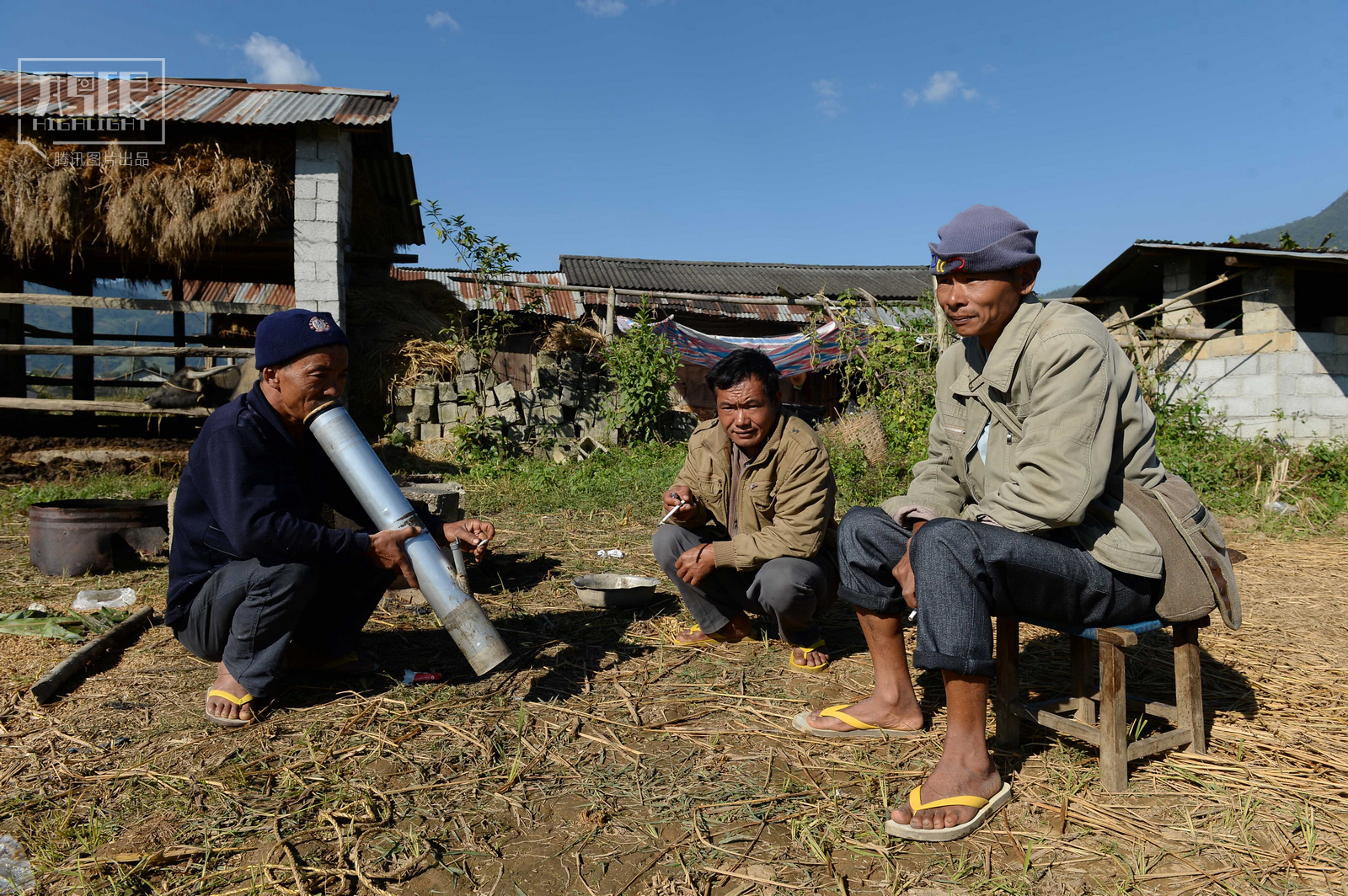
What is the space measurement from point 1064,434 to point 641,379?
7.84m

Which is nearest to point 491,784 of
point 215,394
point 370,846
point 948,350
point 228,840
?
point 370,846

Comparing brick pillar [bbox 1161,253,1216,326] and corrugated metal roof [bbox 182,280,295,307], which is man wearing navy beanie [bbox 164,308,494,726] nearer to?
brick pillar [bbox 1161,253,1216,326]

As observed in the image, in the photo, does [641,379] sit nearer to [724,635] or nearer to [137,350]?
[137,350]

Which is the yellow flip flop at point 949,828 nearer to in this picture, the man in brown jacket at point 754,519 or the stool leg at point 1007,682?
the stool leg at point 1007,682

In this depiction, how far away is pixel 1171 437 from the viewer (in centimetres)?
929

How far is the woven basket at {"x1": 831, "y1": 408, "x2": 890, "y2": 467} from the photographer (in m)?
8.29

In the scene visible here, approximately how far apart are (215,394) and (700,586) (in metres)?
6.18

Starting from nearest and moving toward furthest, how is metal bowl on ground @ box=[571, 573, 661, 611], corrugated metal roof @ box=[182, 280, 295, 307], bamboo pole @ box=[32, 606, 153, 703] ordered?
bamboo pole @ box=[32, 606, 153, 703] < metal bowl on ground @ box=[571, 573, 661, 611] < corrugated metal roof @ box=[182, 280, 295, 307]

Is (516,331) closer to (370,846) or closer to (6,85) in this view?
(6,85)

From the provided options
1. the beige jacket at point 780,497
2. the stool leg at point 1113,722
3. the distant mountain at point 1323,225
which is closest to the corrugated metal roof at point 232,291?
the beige jacket at point 780,497

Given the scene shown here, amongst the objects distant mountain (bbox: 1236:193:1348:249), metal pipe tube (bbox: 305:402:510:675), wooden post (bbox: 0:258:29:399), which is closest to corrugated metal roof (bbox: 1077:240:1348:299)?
metal pipe tube (bbox: 305:402:510:675)

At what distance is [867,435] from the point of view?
847 cm

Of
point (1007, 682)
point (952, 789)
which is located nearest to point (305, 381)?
point (952, 789)

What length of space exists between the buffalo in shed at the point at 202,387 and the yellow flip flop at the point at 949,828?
7.09 m
